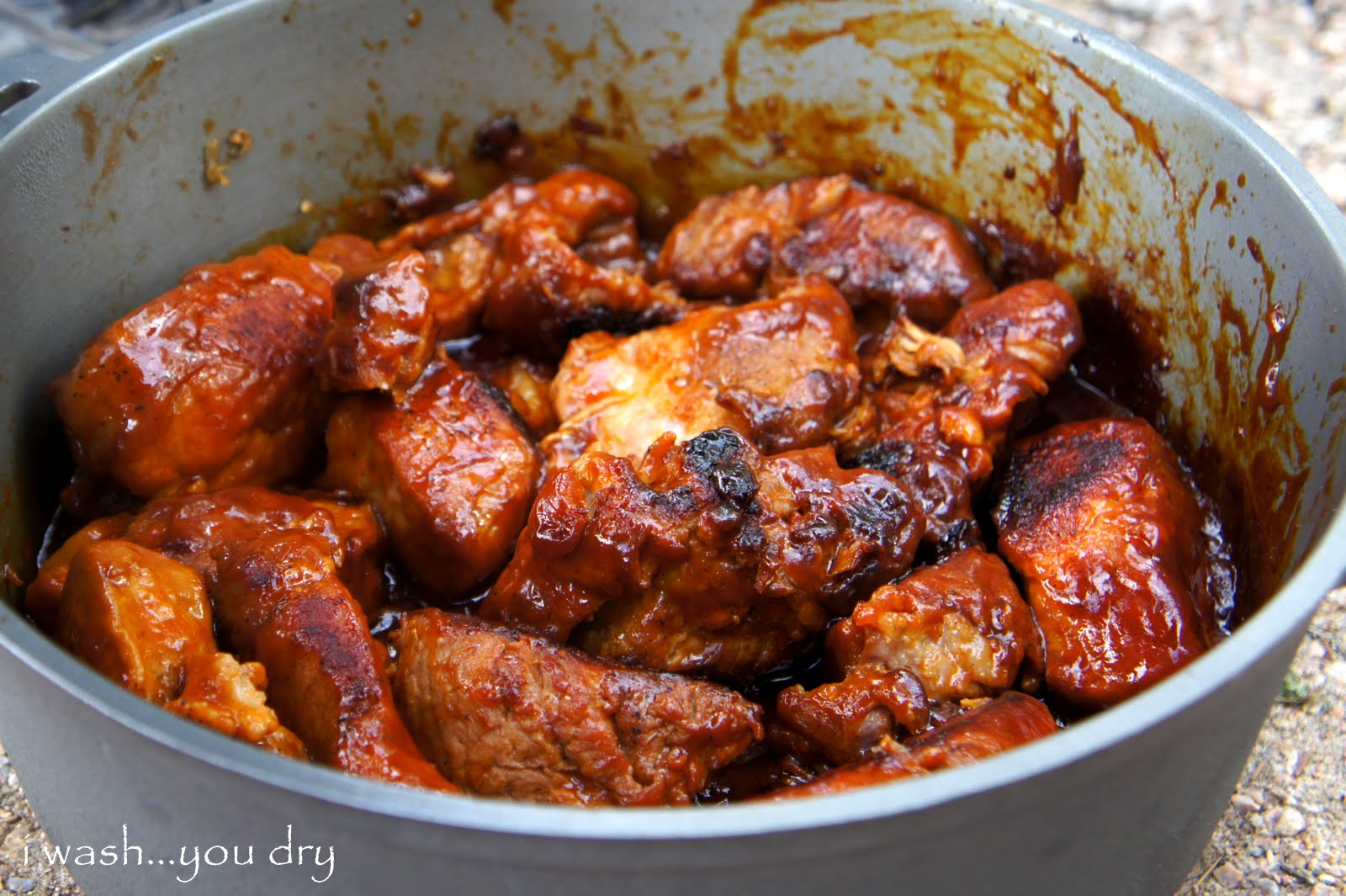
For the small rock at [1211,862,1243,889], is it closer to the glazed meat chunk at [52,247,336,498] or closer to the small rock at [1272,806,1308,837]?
the small rock at [1272,806,1308,837]

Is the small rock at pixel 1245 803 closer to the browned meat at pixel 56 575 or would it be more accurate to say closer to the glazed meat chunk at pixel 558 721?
the glazed meat chunk at pixel 558 721

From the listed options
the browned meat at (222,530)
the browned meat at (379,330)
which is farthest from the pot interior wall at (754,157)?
the browned meat at (379,330)

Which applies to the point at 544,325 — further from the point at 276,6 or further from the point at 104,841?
the point at 104,841

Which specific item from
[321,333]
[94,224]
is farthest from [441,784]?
[94,224]

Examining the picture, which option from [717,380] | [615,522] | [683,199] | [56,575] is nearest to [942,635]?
[615,522]

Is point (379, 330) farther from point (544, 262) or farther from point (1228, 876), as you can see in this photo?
point (1228, 876)

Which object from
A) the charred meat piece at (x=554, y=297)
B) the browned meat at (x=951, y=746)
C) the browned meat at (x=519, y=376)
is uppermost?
the charred meat piece at (x=554, y=297)

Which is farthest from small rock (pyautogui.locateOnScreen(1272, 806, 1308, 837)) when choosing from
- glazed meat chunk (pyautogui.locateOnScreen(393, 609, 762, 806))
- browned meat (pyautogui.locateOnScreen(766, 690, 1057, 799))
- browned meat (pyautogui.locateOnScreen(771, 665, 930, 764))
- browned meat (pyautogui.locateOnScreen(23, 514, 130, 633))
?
browned meat (pyautogui.locateOnScreen(23, 514, 130, 633))
